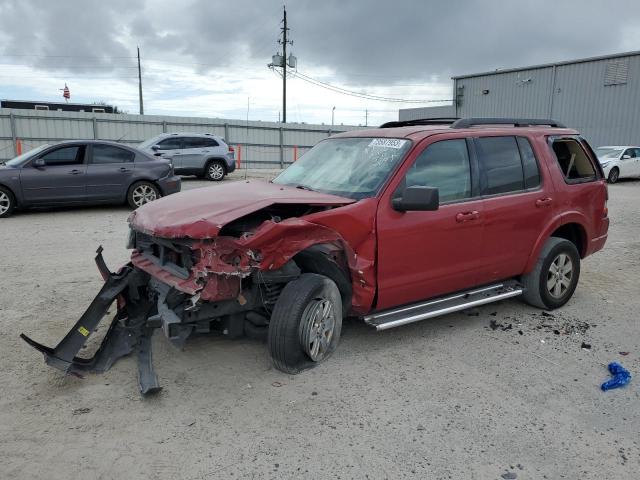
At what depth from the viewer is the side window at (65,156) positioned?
1084 cm

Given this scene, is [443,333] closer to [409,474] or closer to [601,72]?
[409,474]

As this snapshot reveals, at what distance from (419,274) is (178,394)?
210 centimetres

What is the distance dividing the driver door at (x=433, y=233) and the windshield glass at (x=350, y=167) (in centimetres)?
15

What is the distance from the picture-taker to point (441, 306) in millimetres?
4598

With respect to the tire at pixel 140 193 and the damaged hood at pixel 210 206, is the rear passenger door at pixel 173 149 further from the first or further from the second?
the damaged hood at pixel 210 206

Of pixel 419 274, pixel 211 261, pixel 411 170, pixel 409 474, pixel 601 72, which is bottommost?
pixel 409 474

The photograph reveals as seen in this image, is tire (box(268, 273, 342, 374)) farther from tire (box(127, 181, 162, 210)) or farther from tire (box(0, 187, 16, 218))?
tire (box(0, 187, 16, 218))

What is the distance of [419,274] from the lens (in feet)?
14.4

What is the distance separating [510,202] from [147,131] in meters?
24.4

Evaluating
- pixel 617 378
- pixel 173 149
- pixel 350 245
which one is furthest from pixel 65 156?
pixel 617 378

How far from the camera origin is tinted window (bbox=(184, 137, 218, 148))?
18.8 m

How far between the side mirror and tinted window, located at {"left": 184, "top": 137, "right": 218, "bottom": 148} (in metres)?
16.0

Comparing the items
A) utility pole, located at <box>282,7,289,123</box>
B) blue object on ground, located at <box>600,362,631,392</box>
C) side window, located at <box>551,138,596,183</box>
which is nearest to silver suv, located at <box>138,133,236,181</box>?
side window, located at <box>551,138,596,183</box>

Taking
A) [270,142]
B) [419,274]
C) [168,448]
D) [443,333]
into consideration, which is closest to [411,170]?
[419,274]
